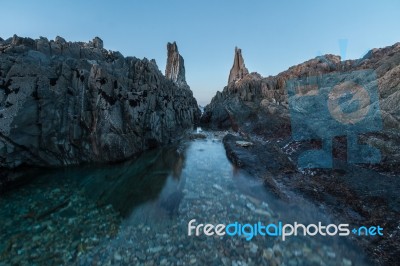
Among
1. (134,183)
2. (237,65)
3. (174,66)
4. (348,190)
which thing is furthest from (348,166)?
(174,66)

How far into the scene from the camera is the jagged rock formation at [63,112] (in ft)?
57.6

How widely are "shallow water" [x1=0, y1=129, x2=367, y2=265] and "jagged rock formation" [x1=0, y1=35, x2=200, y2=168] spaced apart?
9.87 ft

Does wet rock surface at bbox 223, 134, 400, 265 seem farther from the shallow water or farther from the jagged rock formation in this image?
the jagged rock formation

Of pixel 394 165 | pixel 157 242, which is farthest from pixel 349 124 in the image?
pixel 157 242

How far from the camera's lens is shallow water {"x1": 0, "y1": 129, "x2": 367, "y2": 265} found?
7930 millimetres

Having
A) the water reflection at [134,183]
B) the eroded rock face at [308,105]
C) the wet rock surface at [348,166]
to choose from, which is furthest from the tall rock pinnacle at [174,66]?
the water reflection at [134,183]

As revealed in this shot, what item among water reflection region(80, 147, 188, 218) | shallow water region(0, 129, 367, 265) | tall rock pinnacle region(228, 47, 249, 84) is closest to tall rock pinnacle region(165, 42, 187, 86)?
tall rock pinnacle region(228, 47, 249, 84)

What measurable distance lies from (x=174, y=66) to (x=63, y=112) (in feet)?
402

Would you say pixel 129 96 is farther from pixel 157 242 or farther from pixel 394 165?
pixel 394 165

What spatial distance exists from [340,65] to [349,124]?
224 ft

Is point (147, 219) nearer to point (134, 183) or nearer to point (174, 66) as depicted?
point (134, 183)

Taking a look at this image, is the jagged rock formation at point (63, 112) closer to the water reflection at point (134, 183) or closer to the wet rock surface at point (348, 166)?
the water reflection at point (134, 183)

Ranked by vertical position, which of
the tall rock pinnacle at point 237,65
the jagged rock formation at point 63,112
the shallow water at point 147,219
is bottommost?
the shallow water at point 147,219

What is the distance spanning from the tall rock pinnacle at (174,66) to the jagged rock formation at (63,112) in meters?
108
